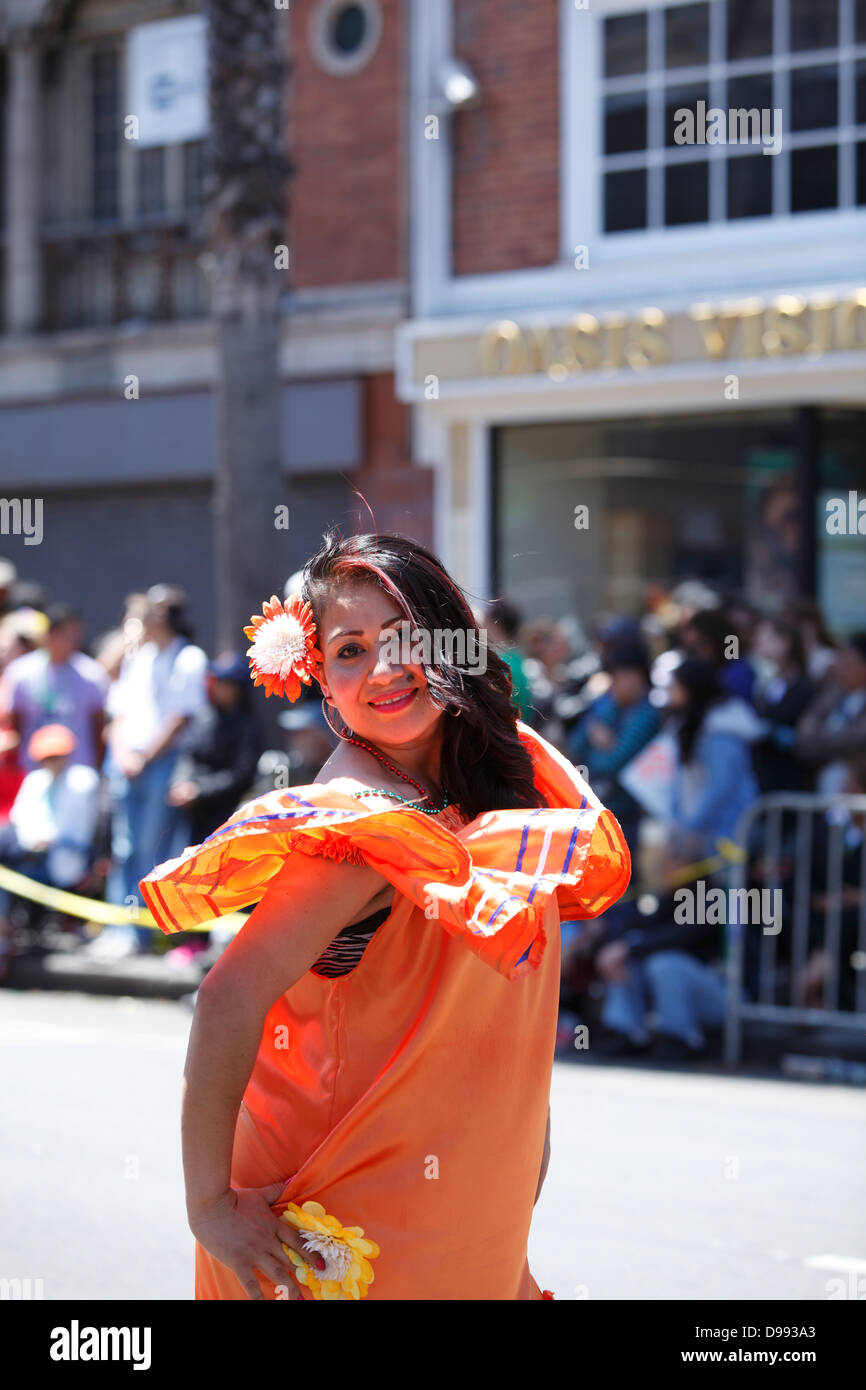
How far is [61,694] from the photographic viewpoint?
34.1 feet

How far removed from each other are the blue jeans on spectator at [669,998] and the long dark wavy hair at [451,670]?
546 centimetres

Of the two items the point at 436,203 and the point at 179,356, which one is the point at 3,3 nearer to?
the point at 179,356

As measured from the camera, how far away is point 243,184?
11117 mm

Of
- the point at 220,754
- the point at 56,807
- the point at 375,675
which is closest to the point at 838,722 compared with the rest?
the point at 220,754

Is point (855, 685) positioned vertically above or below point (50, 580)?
below

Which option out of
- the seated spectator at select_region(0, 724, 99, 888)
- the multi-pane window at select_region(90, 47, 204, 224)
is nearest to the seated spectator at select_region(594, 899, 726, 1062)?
the seated spectator at select_region(0, 724, 99, 888)

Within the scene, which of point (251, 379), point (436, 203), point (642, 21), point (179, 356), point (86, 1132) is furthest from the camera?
point (179, 356)

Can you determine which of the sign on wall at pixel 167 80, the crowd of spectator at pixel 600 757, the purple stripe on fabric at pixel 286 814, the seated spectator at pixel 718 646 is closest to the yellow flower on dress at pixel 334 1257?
the purple stripe on fabric at pixel 286 814

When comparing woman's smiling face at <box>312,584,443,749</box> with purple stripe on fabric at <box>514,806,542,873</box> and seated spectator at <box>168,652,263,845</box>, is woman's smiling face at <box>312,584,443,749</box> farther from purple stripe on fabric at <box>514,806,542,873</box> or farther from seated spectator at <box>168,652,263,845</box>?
seated spectator at <box>168,652,263,845</box>

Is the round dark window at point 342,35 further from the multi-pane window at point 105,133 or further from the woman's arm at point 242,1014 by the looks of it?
the woman's arm at point 242,1014

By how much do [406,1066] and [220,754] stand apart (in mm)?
7430

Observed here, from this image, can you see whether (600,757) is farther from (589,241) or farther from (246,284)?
(589,241)

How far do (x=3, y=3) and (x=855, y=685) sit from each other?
12.2 metres

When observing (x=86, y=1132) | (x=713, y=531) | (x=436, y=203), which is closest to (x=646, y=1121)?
(x=86, y=1132)
